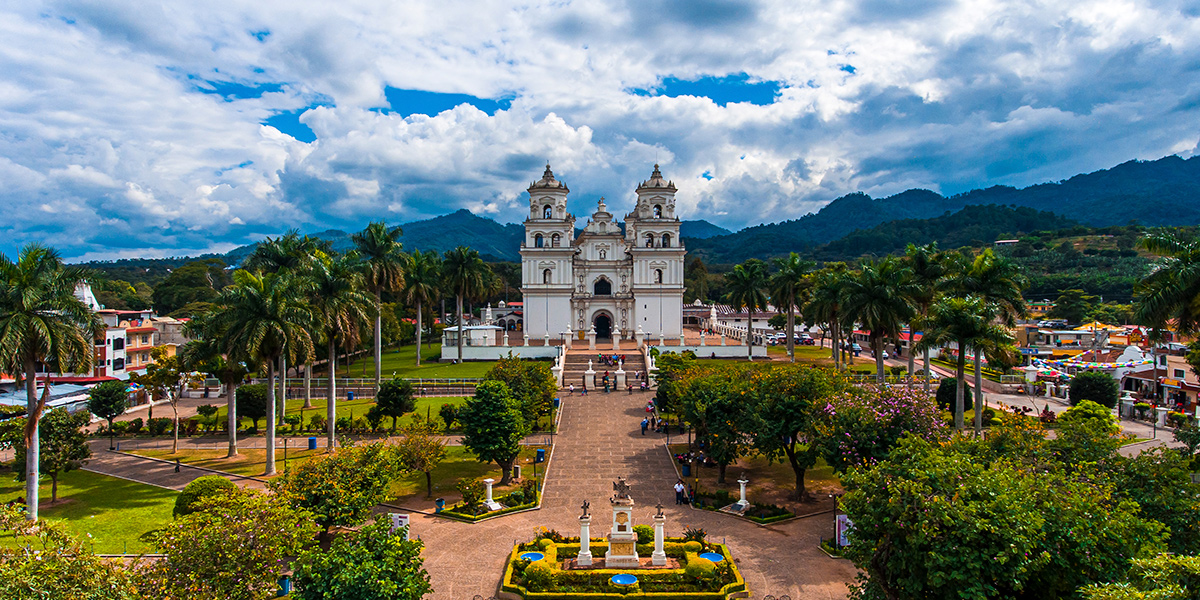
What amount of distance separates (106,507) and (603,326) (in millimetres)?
48928

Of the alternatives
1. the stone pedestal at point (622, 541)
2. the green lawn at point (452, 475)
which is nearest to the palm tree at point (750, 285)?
the green lawn at point (452, 475)

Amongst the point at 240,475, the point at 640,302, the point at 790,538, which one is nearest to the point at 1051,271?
the point at 640,302

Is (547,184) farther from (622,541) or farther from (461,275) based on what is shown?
(622,541)

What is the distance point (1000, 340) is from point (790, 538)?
1266 cm

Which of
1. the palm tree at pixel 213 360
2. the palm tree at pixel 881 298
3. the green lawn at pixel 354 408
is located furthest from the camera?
the green lawn at pixel 354 408

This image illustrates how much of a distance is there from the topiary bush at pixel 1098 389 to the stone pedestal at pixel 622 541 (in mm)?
31377

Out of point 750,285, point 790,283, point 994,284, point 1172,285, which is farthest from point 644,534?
point 750,285

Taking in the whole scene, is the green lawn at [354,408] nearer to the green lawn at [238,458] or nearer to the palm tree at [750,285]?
the green lawn at [238,458]

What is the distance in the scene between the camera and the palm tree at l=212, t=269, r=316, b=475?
24547 mm

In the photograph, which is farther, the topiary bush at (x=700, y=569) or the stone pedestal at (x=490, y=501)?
the stone pedestal at (x=490, y=501)

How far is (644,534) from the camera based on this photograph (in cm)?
1888

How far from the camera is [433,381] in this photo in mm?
43656

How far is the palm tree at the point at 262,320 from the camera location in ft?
80.5

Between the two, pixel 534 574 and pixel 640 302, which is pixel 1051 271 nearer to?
pixel 640 302
